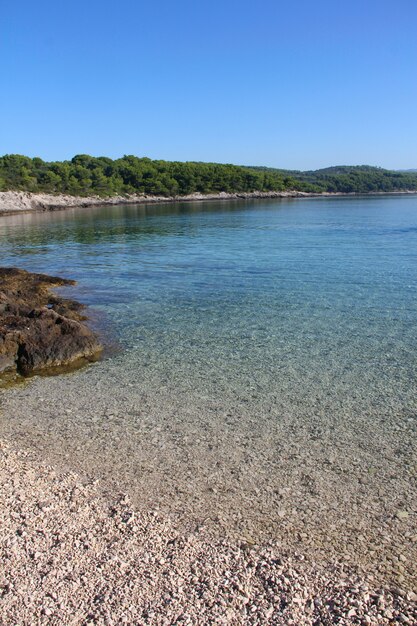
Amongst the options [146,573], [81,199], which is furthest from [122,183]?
[146,573]

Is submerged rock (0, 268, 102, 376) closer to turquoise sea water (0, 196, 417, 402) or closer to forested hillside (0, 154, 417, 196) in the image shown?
turquoise sea water (0, 196, 417, 402)

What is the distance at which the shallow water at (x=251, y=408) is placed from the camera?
6.19 metres

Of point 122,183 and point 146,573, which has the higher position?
point 122,183

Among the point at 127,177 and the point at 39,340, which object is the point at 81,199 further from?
the point at 39,340

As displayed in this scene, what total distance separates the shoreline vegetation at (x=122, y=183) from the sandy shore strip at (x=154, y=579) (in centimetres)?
9056

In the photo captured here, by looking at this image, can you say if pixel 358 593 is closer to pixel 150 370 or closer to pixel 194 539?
pixel 194 539

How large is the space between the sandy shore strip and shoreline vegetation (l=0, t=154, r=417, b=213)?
90562 millimetres

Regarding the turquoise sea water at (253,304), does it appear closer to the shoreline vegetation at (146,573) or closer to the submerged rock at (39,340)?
the submerged rock at (39,340)

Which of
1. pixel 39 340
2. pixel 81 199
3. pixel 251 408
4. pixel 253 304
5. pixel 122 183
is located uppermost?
pixel 122 183

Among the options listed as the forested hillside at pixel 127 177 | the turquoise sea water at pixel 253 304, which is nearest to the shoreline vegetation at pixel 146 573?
the turquoise sea water at pixel 253 304

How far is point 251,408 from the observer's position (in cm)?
897

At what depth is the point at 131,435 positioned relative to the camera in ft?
26.2

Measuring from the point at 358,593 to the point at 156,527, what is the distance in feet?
7.35

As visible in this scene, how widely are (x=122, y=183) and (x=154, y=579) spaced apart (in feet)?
463
